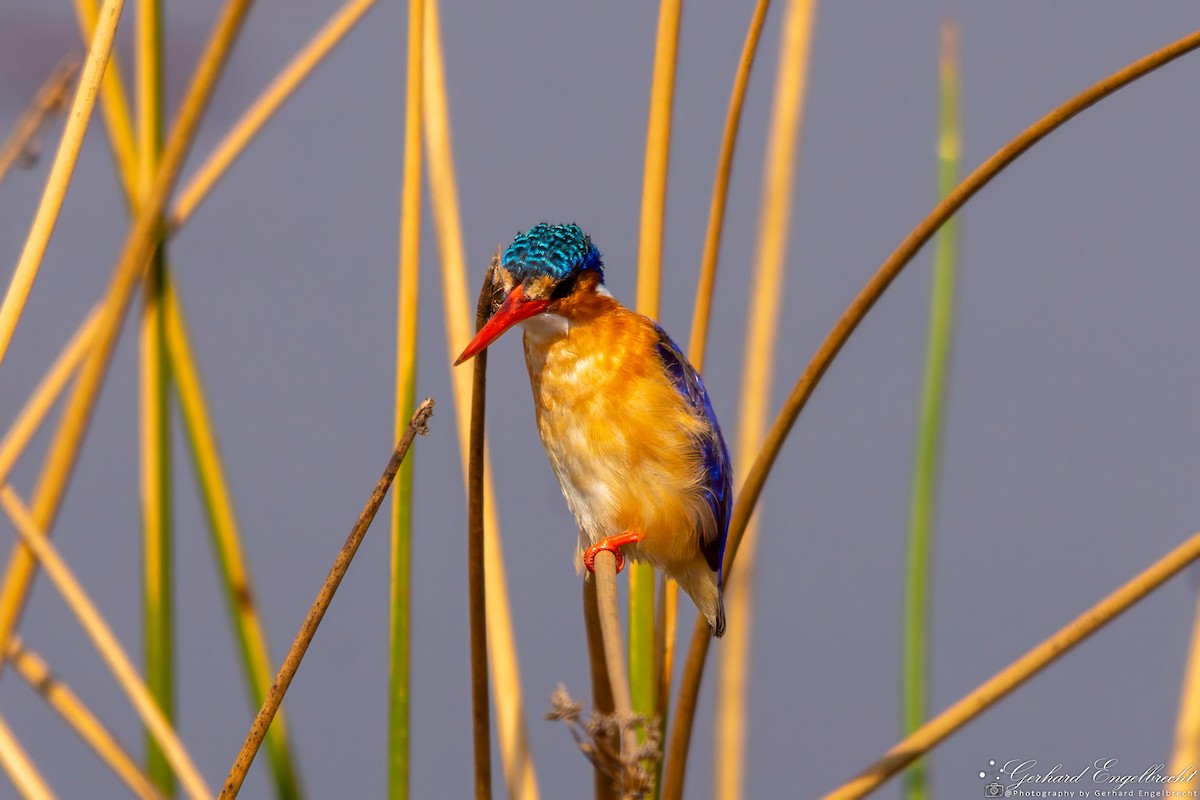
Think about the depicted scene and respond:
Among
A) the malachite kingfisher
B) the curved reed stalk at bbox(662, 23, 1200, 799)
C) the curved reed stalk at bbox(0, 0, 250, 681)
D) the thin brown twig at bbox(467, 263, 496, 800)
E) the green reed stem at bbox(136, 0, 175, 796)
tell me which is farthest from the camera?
the malachite kingfisher

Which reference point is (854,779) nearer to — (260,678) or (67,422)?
(260,678)

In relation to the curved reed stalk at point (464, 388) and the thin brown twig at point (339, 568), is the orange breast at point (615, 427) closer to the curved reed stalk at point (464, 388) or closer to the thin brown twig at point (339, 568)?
the curved reed stalk at point (464, 388)

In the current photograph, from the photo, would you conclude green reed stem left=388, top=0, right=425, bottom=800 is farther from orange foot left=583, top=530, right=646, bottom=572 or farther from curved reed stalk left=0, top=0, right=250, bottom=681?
orange foot left=583, top=530, right=646, bottom=572

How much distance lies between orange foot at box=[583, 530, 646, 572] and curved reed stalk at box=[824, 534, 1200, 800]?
1.22 ft

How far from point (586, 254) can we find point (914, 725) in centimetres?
61

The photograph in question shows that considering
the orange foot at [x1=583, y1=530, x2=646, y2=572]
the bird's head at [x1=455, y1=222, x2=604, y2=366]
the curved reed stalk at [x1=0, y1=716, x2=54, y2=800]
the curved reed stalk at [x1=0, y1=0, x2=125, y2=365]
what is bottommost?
the curved reed stalk at [x1=0, y1=716, x2=54, y2=800]

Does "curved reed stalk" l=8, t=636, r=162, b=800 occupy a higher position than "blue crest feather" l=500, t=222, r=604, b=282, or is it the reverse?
"blue crest feather" l=500, t=222, r=604, b=282

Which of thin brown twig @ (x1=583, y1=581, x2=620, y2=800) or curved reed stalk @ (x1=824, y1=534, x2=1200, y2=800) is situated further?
thin brown twig @ (x1=583, y1=581, x2=620, y2=800)

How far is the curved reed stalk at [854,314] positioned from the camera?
2.60 feet

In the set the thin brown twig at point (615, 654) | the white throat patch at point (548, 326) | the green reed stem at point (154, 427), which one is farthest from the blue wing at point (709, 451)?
the green reed stem at point (154, 427)

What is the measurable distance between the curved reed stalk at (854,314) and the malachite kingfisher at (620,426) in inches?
8.0

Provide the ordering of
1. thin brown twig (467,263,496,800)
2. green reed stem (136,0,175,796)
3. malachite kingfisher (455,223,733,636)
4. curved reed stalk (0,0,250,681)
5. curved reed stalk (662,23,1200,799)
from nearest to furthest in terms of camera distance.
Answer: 1. curved reed stalk (662,23,1200,799)
2. thin brown twig (467,263,496,800)
3. curved reed stalk (0,0,250,681)
4. green reed stem (136,0,175,796)
5. malachite kingfisher (455,223,733,636)

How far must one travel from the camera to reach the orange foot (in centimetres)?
134

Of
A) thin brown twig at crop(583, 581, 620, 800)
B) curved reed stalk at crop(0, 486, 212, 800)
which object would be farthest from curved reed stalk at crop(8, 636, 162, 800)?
thin brown twig at crop(583, 581, 620, 800)
